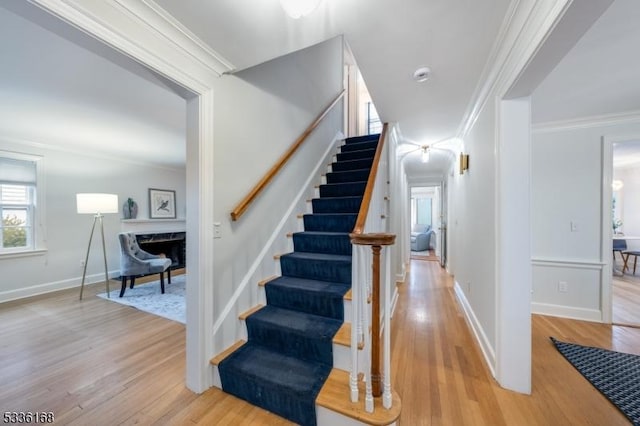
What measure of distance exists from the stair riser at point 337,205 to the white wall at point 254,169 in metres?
0.16

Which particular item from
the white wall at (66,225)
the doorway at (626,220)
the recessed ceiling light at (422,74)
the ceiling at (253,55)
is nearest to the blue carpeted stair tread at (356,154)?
the ceiling at (253,55)

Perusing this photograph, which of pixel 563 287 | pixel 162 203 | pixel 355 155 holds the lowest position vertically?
pixel 563 287

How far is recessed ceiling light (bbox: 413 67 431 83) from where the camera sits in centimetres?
189

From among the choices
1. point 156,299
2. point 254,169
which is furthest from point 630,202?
point 156,299

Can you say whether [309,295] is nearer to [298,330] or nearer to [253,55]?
[298,330]

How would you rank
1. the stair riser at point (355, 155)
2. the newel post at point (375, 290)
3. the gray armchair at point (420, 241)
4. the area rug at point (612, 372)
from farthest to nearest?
the gray armchair at point (420, 241) → the stair riser at point (355, 155) → the area rug at point (612, 372) → the newel post at point (375, 290)

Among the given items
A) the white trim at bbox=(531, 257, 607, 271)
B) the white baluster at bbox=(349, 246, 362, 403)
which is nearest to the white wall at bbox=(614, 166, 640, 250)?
the white trim at bbox=(531, 257, 607, 271)

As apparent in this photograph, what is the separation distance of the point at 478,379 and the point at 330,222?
5.83ft

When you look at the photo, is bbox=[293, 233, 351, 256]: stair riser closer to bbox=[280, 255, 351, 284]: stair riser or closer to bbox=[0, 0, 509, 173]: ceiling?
bbox=[280, 255, 351, 284]: stair riser

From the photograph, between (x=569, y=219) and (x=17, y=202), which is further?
(x=17, y=202)

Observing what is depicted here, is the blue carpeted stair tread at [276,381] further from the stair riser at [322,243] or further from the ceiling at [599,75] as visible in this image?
the ceiling at [599,75]

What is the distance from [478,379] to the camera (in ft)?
5.81

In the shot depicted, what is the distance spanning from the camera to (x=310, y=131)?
3094 millimetres

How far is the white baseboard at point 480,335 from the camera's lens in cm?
186
